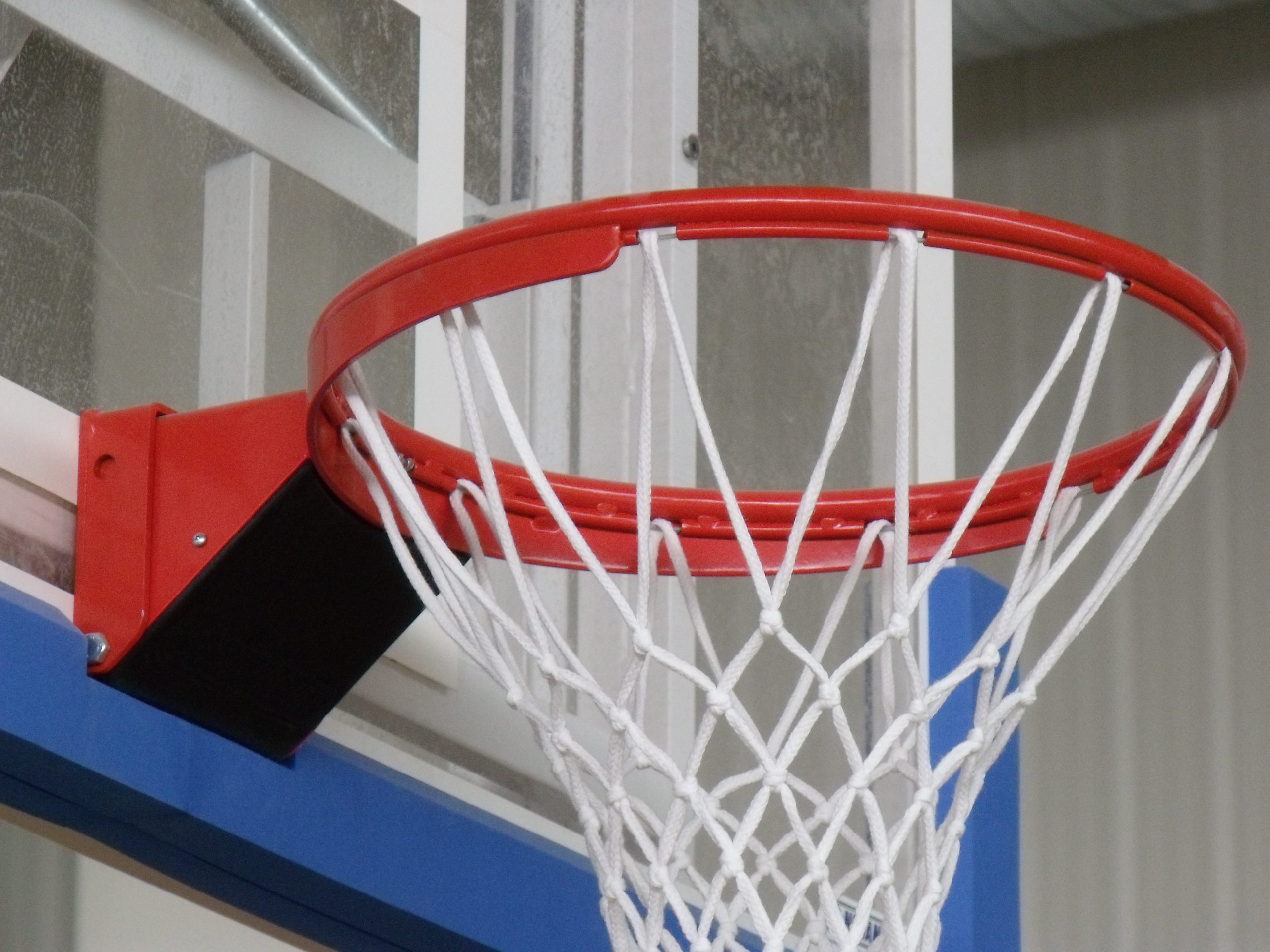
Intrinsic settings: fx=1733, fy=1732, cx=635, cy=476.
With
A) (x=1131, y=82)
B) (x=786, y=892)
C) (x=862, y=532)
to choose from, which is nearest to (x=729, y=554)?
(x=862, y=532)

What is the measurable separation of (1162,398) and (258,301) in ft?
8.71

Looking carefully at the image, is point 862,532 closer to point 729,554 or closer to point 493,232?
point 729,554

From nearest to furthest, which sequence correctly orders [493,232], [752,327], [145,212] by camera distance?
[493,232] → [145,212] → [752,327]

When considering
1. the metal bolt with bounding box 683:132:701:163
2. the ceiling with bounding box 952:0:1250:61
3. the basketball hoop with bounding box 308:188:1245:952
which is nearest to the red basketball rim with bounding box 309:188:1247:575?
the basketball hoop with bounding box 308:188:1245:952

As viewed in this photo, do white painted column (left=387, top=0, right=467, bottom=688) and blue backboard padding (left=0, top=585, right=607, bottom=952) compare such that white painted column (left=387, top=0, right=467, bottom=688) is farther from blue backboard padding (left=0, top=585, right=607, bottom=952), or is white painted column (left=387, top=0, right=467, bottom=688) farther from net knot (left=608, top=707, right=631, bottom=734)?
net knot (left=608, top=707, right=631, bottom=734)

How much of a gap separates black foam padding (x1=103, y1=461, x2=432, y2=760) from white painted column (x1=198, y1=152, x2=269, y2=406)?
107 millimetres

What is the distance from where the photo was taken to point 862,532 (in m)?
0.97

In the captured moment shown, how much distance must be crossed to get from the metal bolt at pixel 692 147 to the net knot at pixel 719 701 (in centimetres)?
62

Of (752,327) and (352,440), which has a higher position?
(752,327)

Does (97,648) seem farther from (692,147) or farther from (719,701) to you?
(692,147)

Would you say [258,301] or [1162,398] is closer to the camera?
[258,301]

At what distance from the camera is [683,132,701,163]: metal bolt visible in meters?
1.28

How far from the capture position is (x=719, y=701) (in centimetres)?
75

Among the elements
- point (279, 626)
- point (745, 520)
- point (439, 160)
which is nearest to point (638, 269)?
point (439, 160)
